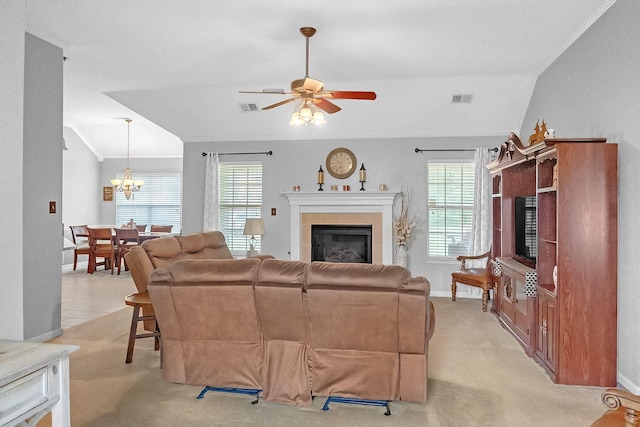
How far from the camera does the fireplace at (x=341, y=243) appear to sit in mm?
7004

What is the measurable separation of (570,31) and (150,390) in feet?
15.7

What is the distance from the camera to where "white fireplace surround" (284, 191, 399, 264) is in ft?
22.4

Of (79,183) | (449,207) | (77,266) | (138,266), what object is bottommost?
(77,266)

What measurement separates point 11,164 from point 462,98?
5.54m

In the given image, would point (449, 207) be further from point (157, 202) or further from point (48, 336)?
point (157, 202)

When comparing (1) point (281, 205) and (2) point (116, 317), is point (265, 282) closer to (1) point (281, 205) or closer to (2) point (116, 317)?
(2) point (116, 317)

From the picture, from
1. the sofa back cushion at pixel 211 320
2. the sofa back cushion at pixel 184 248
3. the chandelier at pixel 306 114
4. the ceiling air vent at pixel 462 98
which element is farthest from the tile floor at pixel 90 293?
the ceiling air vent at pixel 462 98

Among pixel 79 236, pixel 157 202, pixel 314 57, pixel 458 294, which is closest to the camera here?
pixel 314 57

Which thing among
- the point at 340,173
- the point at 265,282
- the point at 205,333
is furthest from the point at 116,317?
the point at 340,173

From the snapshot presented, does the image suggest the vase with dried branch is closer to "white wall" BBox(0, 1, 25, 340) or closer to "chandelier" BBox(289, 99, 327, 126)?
"chandelier" BBox(289, 99, 327, 126)

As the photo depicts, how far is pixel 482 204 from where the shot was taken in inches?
257

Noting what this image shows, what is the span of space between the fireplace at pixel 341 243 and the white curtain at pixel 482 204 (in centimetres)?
164

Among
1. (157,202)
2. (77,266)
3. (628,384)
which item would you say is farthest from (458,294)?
(77,266)

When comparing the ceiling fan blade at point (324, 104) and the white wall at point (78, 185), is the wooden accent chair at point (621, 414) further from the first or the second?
the white wall at point (78, 185)
